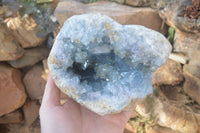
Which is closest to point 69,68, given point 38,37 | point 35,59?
point 38,37

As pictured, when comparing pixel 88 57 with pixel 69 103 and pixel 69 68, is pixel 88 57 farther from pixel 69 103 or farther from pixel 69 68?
pixel 69 103

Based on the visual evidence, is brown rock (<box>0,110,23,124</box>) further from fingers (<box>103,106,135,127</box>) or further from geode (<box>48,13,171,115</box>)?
geode (<box>48,13,171,115</box>)

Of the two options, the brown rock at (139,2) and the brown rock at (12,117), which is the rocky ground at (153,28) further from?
the brown rock at (12,117)

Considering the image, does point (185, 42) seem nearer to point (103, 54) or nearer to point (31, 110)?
point (103, 54)

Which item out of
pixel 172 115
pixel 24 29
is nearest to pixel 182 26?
pixel 172 115

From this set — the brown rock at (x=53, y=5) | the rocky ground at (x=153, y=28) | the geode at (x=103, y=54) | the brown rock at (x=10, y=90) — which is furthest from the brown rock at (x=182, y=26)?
the brown rock at (x=10, y=90)

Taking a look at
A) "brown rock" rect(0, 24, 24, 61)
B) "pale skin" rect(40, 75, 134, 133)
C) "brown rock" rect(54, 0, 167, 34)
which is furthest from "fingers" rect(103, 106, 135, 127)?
"brown rock" rect(0, 24, 24, 61)
